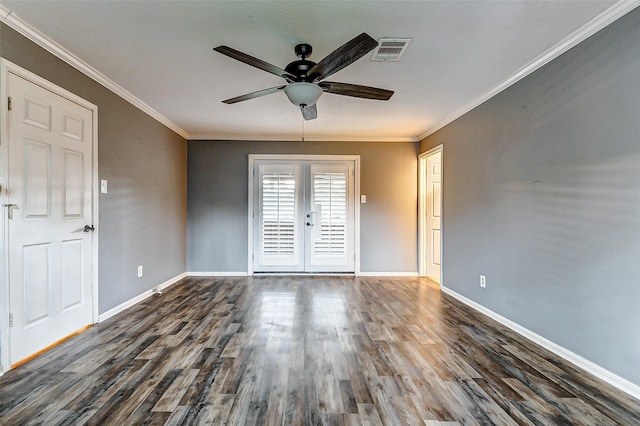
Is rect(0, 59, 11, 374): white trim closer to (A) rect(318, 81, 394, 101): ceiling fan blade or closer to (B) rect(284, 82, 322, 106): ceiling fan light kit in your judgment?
(B) rect(284, 82, 322, 106): ceiling fan light kit

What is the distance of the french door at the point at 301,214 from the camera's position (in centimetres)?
512

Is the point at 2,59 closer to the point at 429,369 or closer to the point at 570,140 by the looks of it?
the point at 429,369

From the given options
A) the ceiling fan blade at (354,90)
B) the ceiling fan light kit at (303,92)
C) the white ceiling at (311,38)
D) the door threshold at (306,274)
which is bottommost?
the door threshold at (306,274)

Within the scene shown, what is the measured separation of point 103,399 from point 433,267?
179 inches

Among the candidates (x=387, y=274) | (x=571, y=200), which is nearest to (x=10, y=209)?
(x=571, y=200)

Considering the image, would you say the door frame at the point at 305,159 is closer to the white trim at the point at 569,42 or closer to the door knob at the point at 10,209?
the white trim at the point at 569,42

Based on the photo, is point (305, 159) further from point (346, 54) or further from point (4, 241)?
point (4, 241)

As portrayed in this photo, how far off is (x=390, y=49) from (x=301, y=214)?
3193 millimetres

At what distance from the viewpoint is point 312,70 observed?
6.86 ft

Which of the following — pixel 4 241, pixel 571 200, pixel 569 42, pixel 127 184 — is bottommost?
pixel 4 241

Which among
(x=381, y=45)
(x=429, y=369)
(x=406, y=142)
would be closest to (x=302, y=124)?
(x=406, y=142)

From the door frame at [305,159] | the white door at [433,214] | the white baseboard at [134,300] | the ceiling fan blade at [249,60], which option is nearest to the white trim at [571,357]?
the white door at [433,214]

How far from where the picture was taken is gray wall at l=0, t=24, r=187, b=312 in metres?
2.47

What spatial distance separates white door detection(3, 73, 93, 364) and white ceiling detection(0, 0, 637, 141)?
56cm
